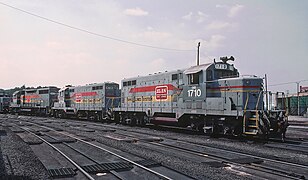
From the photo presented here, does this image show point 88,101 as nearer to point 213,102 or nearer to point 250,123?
point 213,102

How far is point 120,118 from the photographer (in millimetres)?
21797

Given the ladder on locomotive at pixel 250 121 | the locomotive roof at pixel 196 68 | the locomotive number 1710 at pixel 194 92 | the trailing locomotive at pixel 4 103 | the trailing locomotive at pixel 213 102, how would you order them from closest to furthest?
the ladder on locomotive at pixel 250 121
the trailing locomotive at pixel 213 102
the locomotive roof at pixel 196 68
the locomotive number 1710 at pixel 194 92
the trailing locomotive at pixel 4 103

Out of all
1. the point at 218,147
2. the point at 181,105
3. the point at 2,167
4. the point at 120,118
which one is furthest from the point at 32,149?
the point at 120,118

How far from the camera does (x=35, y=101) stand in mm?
37688

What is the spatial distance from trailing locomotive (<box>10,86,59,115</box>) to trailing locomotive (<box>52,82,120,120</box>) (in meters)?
2.53

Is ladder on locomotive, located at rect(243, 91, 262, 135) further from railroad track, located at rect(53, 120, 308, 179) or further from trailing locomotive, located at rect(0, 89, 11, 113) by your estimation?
trailing locomotive, located at rect(0, 89, 11, 113)

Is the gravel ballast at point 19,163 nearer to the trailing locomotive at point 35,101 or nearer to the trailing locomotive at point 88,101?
the trailing locomotive at point 88,101

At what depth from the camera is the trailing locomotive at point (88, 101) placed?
980 inches

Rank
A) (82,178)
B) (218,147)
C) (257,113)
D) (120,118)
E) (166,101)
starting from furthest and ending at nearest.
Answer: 1. (120,118)
2. (166,101)
3. (257,113)
4. (218,147)
5. (82,178)

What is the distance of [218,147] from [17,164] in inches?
268

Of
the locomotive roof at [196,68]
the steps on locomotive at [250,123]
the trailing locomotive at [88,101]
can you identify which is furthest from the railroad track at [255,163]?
the trailing locomotive at [88,101]

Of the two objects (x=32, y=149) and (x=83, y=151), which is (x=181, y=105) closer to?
(x=83, y=151)

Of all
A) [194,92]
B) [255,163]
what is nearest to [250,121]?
[194,92]

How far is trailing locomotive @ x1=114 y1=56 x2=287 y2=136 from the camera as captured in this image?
11.9 metres
